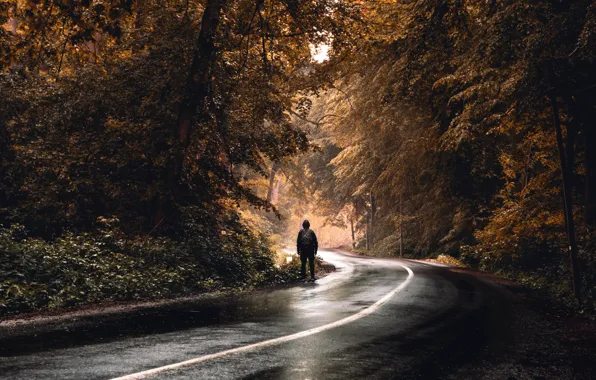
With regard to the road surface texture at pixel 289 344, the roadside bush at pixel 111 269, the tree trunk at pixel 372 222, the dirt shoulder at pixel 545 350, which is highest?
the tree trunk at pixel 372 222

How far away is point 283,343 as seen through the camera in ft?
18.4

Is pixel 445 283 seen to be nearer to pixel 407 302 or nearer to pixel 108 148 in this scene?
pixel 407 302

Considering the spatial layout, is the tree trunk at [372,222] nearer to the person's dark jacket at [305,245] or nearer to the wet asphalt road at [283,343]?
the person's dark jacket at [305,245]

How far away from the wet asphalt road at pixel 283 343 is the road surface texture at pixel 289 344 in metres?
0.01

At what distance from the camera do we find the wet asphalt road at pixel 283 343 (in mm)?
4359

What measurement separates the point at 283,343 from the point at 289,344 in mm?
83

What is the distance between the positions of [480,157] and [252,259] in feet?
36.6

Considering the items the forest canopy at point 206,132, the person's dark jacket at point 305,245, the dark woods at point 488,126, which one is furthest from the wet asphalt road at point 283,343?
the dark woods at point 488,126

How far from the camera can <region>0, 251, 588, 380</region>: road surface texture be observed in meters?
4.37

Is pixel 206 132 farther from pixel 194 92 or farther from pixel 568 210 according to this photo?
pixel 568 210

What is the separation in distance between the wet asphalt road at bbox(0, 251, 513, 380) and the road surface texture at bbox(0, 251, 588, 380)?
12 mm

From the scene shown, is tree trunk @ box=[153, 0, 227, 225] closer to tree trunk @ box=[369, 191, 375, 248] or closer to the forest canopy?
the forest canopy

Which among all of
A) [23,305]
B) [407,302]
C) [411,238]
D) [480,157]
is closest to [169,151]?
[23,305]

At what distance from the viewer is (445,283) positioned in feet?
43.2
